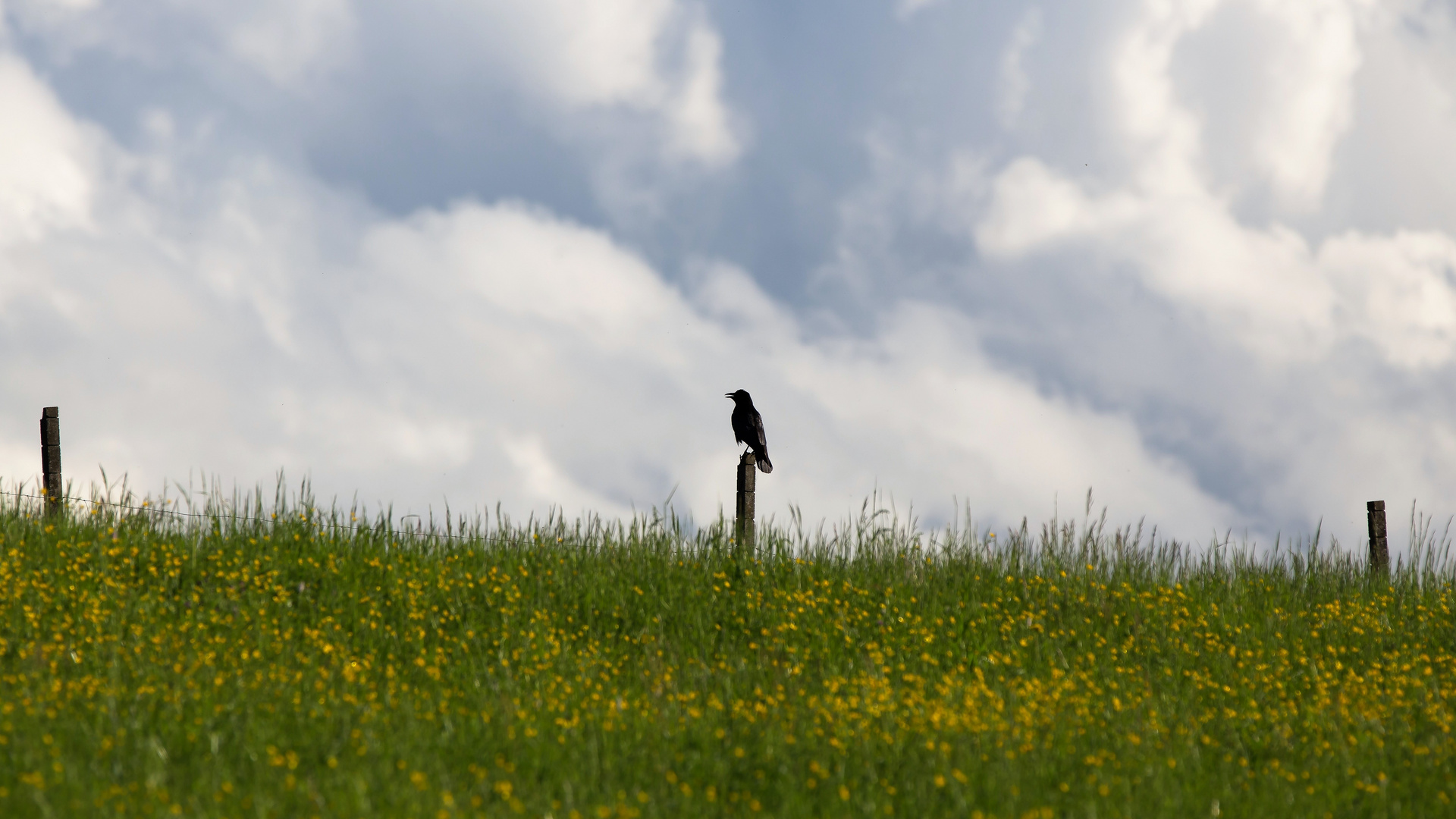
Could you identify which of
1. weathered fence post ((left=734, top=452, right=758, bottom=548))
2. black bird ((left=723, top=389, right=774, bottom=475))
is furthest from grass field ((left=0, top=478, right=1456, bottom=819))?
black bird ((left=723, top=389, right=774, bottom=475))

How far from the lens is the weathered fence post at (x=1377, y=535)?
15.1m

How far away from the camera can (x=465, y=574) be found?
33.4 feet

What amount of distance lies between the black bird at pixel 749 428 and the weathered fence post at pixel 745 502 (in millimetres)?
1992

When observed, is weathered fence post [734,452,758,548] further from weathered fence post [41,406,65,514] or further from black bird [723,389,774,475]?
weathered fence post [41,406,65,514]

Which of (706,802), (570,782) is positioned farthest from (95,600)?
(706,802)

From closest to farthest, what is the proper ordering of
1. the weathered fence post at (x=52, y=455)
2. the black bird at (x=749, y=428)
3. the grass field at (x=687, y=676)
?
the grass field at (x=687, y=676) < the weathered fence post at (x=52, y=455) < the black bird at (x=749, y=428)

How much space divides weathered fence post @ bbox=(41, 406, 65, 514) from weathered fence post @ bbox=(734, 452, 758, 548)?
7.77 meters

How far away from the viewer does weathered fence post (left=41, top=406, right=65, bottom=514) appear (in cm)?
1195

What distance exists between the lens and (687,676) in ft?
28.0

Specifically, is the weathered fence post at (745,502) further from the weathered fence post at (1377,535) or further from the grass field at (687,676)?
the weathered fence post at (1377,535)

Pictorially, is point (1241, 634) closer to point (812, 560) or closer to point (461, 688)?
point (812, 560)

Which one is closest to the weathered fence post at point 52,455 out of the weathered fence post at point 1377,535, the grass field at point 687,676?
the grass field at point 687,676

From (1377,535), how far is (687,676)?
39.1 ft

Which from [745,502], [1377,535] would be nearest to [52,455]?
[745,502]
